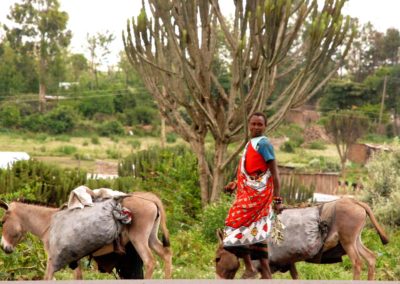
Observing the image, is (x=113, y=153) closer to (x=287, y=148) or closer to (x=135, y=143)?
(x=135, y=143)

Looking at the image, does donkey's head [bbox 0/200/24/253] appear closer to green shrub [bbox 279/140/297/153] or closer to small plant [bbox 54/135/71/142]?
green shrub [bbox 279/140/297/153]

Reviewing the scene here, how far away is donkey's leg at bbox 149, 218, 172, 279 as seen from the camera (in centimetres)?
698

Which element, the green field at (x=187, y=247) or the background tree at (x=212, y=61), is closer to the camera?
the green field at (x=187, y=247)

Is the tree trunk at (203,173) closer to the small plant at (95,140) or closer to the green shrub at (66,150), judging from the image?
the green shrub at (66,150)

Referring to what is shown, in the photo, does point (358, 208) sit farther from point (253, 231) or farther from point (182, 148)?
point (182, 148)

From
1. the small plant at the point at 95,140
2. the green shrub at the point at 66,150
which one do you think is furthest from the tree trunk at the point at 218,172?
the small plant at the point at 95,140

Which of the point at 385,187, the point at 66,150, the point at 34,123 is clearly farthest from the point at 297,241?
the point at 34,123

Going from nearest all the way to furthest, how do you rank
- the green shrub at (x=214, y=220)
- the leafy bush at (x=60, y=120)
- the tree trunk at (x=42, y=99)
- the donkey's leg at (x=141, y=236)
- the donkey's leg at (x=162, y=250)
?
the donkey's leg at (x=141, y=236)
the donkey's leg at (x=162, y=250)
the green shrub at (x=214, y=220)
the leafy bush at (x=60, y=120)
the tree trunk at (x=42, y=99)

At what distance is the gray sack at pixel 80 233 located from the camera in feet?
21.0

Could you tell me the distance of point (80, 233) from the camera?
638cm

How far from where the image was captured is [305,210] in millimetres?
7270

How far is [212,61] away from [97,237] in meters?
7.66

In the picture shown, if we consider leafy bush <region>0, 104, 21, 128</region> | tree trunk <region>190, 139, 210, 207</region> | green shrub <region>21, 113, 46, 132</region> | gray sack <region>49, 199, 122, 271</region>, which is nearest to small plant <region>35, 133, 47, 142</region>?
green shrub <region>21, 113, 46, 132</region>

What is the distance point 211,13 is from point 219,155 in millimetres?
2617
